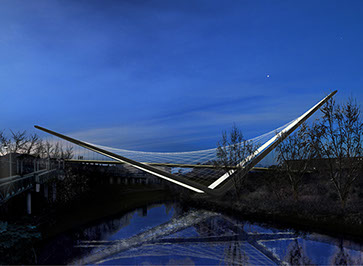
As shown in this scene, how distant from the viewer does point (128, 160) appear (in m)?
13.3

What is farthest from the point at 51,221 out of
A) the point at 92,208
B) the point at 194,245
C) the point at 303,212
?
the point at 303,212

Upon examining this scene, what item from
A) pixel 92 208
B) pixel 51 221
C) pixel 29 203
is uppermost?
pixel 29 203

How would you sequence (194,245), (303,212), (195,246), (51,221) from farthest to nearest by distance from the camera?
(51,221) → (303,212) → (194,245) → (195,246)

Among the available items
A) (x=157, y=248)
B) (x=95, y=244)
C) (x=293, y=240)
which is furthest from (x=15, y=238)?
(x=293, y=240)

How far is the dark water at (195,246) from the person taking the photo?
327 inches

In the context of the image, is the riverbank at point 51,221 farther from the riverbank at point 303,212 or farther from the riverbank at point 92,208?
the riverbank at point 303,212

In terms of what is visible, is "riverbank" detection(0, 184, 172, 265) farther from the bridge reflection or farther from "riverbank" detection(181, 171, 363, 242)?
"riverbank" detection(181, 171, 363, 242)

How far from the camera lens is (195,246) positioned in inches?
380

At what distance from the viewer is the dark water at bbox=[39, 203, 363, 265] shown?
8.30 metres

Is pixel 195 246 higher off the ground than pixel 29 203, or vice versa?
pixel 29 203

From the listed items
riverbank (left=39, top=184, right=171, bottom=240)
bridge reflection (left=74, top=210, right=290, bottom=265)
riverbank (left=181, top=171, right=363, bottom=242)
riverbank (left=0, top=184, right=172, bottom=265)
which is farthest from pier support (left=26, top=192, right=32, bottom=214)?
riverbank (left=181, top=171, right=363, bottom=242)

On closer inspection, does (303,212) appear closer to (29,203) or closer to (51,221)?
(51,221)

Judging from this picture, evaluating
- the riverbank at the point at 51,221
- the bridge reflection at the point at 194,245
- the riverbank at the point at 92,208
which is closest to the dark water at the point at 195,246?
the bridge reflection at the point at 194,245

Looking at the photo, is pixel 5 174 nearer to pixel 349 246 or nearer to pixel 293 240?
pixel 293 240
